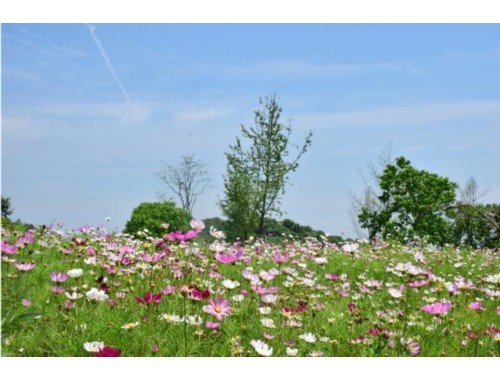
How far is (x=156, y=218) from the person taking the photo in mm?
12344

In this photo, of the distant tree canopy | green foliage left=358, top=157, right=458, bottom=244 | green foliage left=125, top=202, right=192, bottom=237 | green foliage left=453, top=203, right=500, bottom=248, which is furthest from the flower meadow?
green foliage left=453, top=203, right=500, bottom=248

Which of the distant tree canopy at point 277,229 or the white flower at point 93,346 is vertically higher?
the distant tree canopy at point 277,229

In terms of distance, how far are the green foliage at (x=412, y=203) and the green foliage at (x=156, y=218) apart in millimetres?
11826

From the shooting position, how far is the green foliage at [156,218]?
12.0m

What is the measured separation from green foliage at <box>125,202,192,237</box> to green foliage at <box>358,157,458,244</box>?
38.8ft

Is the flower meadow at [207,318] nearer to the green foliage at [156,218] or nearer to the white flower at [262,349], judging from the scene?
the white flower at [262,349]

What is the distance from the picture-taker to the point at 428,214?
21.8 meters

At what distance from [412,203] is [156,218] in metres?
13.0

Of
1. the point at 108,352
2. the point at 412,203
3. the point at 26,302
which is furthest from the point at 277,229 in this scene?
the point at 108,352

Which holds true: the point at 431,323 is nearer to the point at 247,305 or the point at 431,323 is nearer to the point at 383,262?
the point at 247,305

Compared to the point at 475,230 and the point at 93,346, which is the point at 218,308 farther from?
the point at 475,230

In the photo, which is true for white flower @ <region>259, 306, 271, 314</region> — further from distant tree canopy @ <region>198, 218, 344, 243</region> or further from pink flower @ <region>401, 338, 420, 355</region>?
distant tree canopy @ <region>198, 218, 344, 243</region>

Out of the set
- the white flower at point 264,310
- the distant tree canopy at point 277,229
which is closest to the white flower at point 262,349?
the white flower at point 264,310
